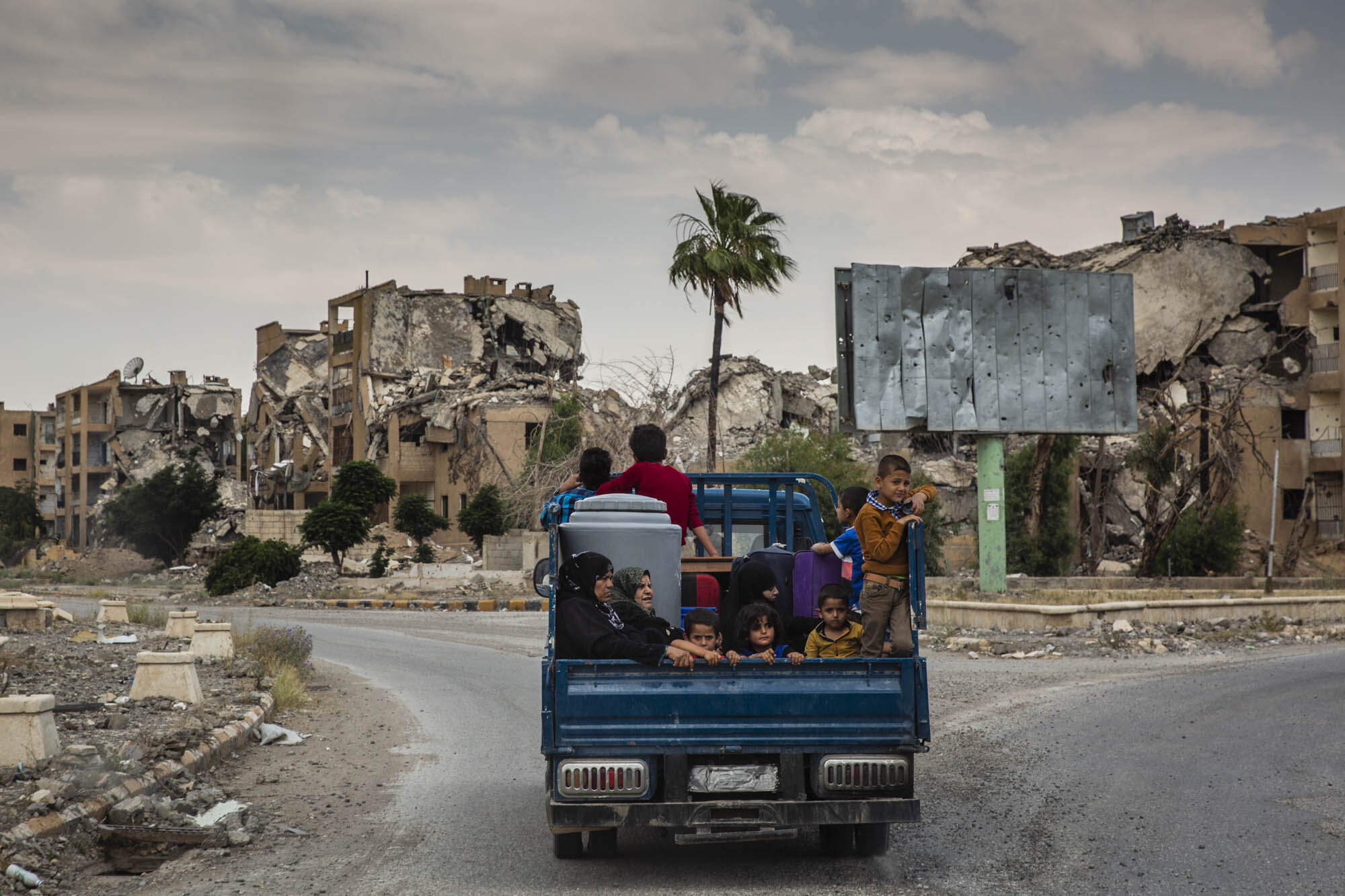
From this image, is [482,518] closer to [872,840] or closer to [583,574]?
[583,574]

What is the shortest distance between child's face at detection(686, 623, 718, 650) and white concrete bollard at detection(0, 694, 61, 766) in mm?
4514

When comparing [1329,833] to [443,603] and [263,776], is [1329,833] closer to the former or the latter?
[263,776]

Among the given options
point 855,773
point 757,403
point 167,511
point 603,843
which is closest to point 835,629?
point 855,773

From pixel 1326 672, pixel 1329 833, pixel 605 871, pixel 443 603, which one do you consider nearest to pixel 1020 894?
pixel 605 871

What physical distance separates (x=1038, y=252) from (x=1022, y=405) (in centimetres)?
3155

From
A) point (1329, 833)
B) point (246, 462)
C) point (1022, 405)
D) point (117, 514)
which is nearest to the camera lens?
point (1329, 833)

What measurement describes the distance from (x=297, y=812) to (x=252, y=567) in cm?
3257

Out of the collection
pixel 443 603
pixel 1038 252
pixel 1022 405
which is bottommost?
pixel 443 603

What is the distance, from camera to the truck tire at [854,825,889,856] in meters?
6.71

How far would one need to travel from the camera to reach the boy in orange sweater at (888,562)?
661cm

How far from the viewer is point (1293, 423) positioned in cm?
5000

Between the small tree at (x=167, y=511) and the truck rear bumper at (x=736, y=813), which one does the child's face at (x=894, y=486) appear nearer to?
the truck rear bumper at (x=736, y=813)

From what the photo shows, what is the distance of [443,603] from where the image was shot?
3338 centimetres

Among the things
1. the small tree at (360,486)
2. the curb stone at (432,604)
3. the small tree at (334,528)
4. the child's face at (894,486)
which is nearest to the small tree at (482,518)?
the small tree at (360,486)
